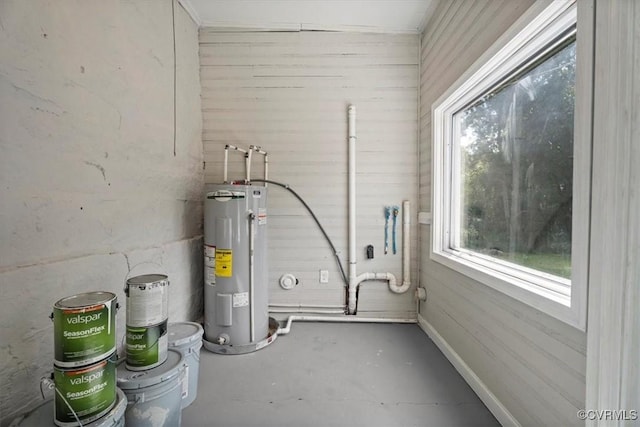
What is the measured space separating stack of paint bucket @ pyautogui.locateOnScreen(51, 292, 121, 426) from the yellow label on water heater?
100 cm

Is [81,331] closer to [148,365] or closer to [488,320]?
[148,365]

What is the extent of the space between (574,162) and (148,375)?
202 cm

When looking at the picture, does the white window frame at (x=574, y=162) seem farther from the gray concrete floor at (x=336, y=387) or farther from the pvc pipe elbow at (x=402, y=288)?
the gray concrete floor at (x=336, y=387)

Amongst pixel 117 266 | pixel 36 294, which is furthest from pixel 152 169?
pixel 36 294

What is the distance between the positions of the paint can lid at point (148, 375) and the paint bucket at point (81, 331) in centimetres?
27

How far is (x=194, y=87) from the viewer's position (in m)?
2.43

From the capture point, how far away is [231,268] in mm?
1989

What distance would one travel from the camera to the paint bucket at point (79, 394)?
89 cm

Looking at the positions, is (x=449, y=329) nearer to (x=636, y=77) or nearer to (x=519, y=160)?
(x=519, y=160)

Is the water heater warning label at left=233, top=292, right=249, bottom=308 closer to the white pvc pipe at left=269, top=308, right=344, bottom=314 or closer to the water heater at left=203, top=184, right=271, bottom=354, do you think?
the water heater at left=203, top=184, right=271, bottom=354

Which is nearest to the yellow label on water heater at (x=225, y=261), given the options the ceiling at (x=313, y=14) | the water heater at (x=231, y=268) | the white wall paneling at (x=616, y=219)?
the water heater at (x=231, y=268)

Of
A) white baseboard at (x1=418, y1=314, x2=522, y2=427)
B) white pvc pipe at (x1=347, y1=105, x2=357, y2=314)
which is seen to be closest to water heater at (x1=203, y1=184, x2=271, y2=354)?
white pvc pipe at (x1=347, y1=105, x2=357, y2=314)

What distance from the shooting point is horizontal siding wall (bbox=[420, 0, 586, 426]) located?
1.03m

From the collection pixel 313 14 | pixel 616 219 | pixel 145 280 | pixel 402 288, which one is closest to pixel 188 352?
pixel 145 280
